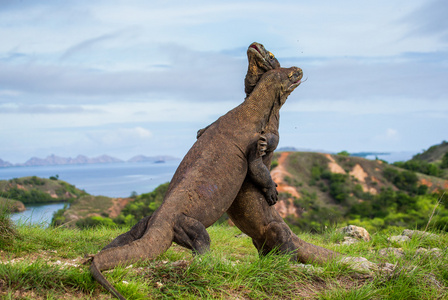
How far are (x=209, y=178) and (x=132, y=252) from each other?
136 cm

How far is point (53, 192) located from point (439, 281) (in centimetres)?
2345

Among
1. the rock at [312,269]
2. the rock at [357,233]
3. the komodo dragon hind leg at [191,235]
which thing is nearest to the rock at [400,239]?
the rock at [357,233]

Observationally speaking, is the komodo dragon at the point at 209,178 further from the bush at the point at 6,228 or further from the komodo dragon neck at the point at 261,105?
the bush at the point at 6,228

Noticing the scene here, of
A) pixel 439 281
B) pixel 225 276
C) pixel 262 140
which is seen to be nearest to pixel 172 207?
pixel 225 276

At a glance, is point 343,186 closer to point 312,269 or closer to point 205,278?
point 312,269

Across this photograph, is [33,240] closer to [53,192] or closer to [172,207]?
[172,207]

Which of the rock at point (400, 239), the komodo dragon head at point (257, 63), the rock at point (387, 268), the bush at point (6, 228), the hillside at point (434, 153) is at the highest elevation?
the hillside at point (434, 153)

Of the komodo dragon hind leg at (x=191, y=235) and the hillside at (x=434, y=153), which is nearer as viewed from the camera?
the komodo dragon hind leg at (x=191, y=235)

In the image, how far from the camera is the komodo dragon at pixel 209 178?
5160mm

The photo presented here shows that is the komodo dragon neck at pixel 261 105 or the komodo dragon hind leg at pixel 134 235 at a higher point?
the komodo dragon neck at pixel 261 105

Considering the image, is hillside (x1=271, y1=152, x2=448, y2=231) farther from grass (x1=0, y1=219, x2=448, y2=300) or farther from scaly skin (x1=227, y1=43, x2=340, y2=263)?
grass (x1=0, y1=219, x2=448, y2=300)

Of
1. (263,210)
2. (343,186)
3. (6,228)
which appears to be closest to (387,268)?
(263,210)

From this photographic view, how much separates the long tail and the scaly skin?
1.30 m

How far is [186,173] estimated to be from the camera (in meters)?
5.79
